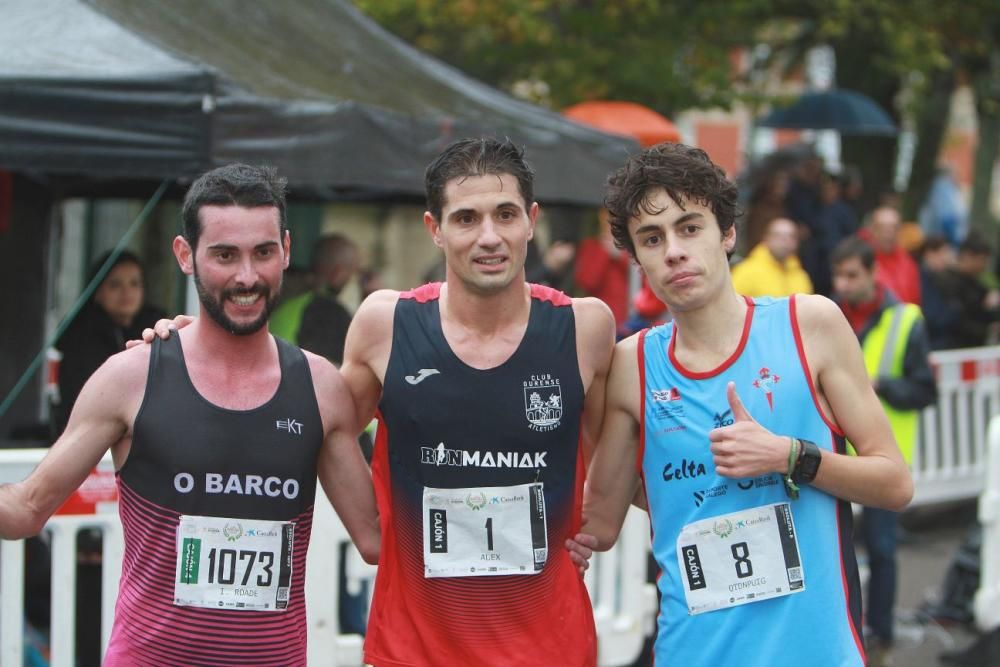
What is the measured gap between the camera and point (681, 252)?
3.50 meters

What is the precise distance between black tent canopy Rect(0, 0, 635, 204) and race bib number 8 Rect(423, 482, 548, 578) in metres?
2.68

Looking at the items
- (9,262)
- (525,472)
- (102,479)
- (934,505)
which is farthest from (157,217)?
(525,472)

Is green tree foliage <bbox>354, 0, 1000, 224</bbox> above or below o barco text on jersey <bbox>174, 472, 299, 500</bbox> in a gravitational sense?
above

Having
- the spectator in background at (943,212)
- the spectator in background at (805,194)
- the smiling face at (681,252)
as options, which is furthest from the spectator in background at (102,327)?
the spectator in background at (943,212)

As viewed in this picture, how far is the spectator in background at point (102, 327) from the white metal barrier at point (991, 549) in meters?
4.10

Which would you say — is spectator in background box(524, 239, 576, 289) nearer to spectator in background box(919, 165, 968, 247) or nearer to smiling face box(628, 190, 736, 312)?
smiling face box(628, 190, 736, 312)

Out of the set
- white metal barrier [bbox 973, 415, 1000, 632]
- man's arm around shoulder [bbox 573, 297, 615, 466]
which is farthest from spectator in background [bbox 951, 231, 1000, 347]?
man's arm around shoulder [bbox 573, 297, 615, 466]

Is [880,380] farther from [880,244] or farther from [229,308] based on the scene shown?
[229,308]

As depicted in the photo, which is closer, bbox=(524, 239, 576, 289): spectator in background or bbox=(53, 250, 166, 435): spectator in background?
bbox=(53, 250, 166, 435): spectator in background

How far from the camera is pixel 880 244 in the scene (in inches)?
403

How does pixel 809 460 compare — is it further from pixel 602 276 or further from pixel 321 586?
pixel 602 276

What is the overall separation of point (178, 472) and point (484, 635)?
3.17 feet

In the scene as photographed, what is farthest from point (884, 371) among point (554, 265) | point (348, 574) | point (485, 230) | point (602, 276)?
point (485, 230)

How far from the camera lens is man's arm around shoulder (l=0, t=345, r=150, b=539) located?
335cm
